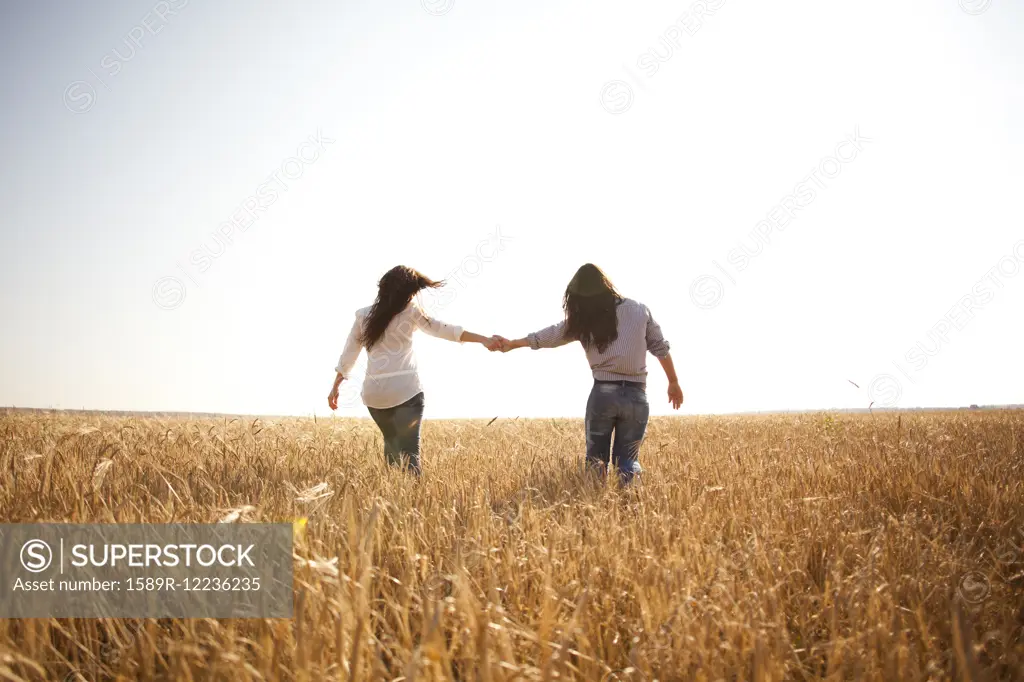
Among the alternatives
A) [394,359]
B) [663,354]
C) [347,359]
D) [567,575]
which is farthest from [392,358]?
[567,575]

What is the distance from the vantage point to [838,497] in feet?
11.9

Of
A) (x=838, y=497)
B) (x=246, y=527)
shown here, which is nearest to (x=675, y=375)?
(x=838, y=497)

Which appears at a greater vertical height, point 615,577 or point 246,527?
point 246,527

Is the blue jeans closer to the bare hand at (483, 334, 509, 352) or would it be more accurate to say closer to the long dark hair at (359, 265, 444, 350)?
the bare hand at (483, 334, 509, 352)

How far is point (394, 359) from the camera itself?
511cm

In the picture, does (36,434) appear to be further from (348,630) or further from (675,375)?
(675,375)

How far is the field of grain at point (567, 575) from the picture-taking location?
58.6 inches

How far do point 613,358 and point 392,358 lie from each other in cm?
216

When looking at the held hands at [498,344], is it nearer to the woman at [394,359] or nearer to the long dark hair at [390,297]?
the woman at [394,359]

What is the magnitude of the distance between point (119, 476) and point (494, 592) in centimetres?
348

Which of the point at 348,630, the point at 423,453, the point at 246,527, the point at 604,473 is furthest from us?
the point at 423,453

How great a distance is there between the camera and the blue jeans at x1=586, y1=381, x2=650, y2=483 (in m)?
4.78

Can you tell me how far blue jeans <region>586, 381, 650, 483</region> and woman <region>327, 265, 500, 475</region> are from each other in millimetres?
1703

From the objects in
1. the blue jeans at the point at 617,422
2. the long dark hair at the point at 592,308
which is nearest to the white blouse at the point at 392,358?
the long dark hair at the point at 592,308
